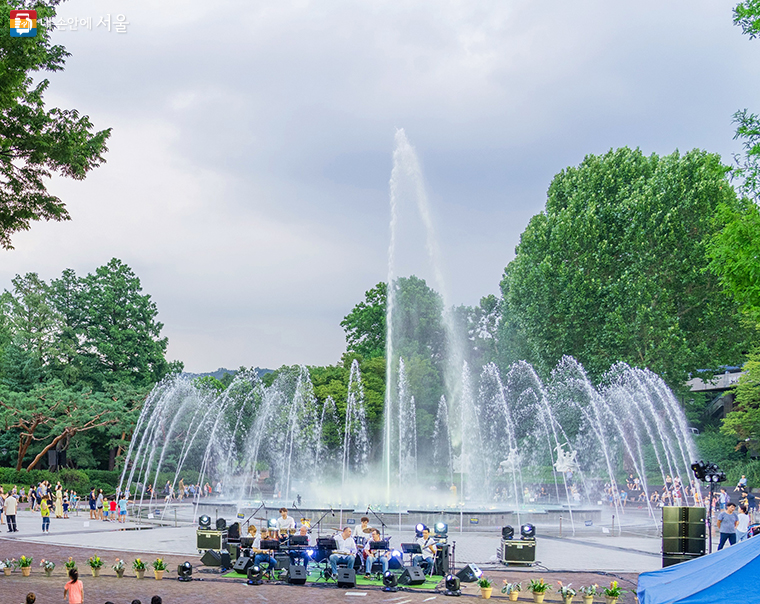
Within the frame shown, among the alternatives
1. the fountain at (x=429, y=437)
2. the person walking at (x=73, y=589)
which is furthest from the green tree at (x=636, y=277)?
the person walking at (x=73, y=589)

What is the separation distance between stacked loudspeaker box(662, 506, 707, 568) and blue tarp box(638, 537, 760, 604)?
159 inches

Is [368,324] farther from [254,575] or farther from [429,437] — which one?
[254,575]

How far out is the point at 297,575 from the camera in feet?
52.8

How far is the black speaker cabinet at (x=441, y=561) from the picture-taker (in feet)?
56.3

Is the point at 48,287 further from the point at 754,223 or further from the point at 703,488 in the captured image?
the point at 754,223

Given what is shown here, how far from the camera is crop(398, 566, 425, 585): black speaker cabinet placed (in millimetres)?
15742

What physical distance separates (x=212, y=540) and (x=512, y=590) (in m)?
8.60

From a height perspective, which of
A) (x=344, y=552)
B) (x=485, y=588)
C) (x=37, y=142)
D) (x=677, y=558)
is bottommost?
(x=485, y=588)

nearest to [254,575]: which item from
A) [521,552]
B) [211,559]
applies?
[211,559]

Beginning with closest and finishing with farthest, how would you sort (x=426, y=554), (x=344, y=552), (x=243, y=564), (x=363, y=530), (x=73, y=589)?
(x=73, y=589)
(x=243, y=564)
(x=344, y=552)
(x=426, y=554)
(x=363, y=530)

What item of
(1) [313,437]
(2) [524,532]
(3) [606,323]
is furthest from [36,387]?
(2) [524,532]

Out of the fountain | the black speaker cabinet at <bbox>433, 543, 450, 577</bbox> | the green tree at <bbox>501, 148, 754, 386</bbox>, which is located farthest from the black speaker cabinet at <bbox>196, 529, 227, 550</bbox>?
the green tree at <bbox>501, 148, 754, 386</bbox>

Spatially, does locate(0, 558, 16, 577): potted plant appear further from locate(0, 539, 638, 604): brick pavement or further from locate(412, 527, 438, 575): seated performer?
locate(412, 527, 438, 575): seated performer

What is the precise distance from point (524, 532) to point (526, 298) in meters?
30.9
